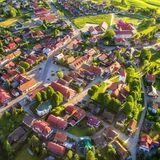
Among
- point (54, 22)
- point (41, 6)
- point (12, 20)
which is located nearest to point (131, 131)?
point (54, 22)

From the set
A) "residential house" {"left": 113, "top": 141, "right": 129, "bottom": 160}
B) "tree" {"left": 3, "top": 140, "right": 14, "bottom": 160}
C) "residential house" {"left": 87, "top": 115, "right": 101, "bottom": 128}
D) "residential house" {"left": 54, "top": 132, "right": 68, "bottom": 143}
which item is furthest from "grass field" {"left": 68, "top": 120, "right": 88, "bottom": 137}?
"tree" {"left": 3, "top": 140, "right": 14, "bottom": 160}

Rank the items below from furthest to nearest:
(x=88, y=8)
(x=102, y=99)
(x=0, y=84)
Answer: (x=88, y=8) → (x=0, y=84) → (x=102, y=99)

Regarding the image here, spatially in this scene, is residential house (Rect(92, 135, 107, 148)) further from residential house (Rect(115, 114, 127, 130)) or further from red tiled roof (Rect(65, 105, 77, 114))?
red tiled roof (Rect(65, 105, 77, 114))

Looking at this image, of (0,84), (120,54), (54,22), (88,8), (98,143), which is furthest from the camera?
(88,8)

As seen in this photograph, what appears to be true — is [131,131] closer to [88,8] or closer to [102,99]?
[102,99]

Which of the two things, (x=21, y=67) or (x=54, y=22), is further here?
(x=54, y=22)

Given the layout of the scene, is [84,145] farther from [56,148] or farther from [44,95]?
[44,95]
